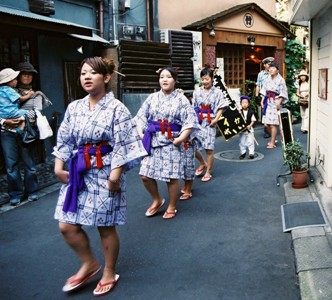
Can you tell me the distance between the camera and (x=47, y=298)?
3.87m

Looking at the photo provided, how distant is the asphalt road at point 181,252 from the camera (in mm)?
3953

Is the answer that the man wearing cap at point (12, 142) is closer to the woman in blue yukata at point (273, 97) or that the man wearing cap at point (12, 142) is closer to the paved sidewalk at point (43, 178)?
the paved sidewalk at point (43, 178)

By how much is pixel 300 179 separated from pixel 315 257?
108 inches

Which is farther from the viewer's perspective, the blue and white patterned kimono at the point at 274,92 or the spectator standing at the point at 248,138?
the blue and white patterned kimono at the point at 274,92

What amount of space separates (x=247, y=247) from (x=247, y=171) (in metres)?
3.99

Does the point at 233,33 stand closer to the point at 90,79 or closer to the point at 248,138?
the point at 248,138

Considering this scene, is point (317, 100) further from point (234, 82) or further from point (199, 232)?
point (234, 82)

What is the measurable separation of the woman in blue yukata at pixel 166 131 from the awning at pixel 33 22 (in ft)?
9.63

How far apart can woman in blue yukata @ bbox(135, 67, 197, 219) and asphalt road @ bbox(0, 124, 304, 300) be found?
68cm

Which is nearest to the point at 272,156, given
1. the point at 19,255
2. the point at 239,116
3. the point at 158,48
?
the point at 239,116

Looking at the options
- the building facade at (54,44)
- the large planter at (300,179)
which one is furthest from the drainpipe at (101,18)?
the large planter at (300,179)

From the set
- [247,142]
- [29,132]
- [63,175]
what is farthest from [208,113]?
[63,175]

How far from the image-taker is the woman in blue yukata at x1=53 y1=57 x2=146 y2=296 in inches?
146

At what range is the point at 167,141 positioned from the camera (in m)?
5.81
